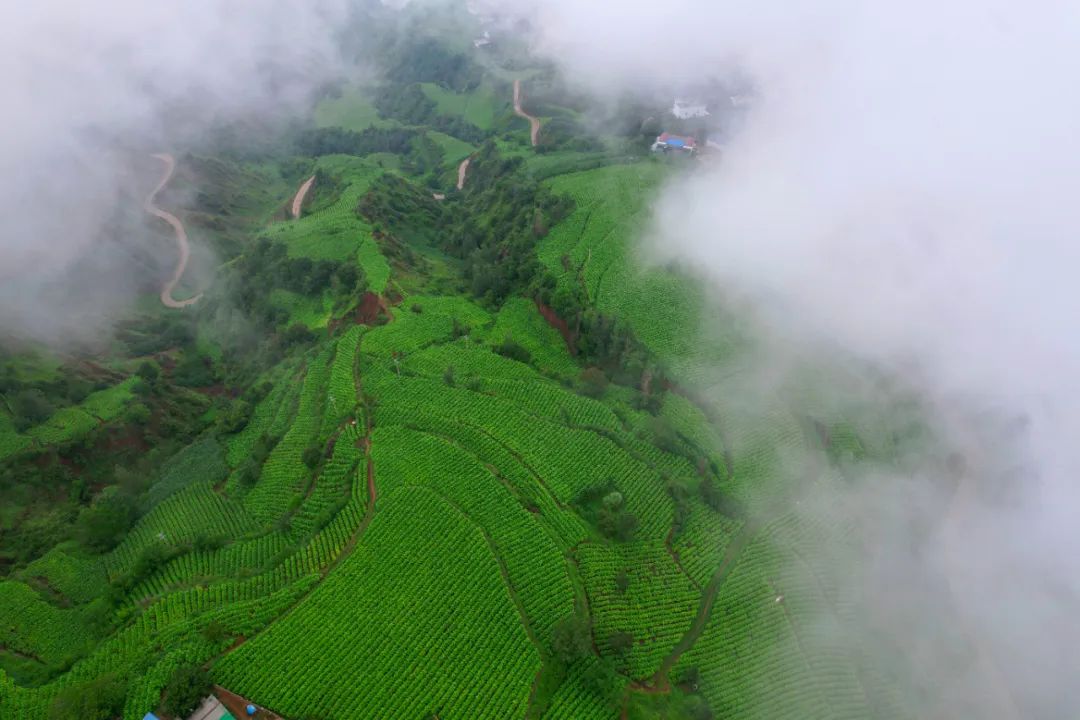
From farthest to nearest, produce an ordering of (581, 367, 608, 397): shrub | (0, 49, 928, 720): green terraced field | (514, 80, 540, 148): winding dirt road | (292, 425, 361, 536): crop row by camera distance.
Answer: (514, 80, 540, 148): winding dirt road → (581, 367, 608, 397): shrub → (292, 425, 361, 536): crop row → (0, 49, 928, 720): green terraced field

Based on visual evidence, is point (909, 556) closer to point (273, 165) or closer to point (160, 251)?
point (160, 251)

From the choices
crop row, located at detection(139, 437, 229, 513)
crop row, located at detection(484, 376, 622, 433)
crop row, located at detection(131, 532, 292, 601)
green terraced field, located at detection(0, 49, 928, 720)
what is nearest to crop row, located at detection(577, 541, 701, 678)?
green terraced field, located at detection(0, 49, 928, 720)

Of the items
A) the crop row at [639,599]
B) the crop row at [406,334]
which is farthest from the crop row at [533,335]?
the crop row at [639,599]

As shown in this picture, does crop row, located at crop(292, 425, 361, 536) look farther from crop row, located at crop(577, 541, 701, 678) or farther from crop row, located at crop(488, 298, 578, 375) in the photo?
crop row, located at crop(488, 298, 578, 375)

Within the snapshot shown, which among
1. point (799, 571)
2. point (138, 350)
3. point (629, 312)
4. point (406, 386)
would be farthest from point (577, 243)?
point (138, 350)

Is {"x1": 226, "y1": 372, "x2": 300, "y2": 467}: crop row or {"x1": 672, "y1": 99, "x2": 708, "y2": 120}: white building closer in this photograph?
{"x1": 226, "y1": 372, "x2": 300, "y2": 467}: crop row

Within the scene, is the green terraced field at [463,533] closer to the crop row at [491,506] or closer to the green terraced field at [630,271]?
the crop row at [491,506]

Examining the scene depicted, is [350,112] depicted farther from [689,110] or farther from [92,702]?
[92,702]
